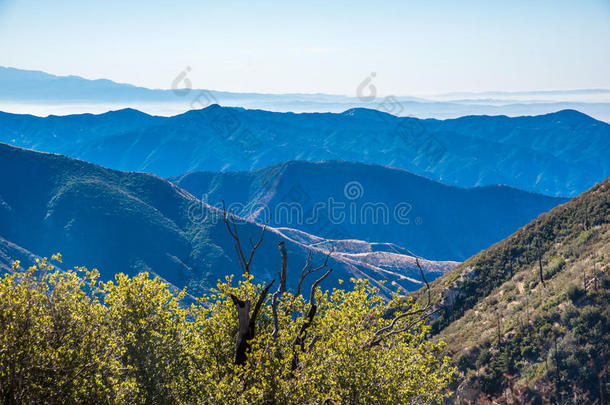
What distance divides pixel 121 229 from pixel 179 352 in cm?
15434

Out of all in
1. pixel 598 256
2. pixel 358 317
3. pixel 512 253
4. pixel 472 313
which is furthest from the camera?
pixel 512 253

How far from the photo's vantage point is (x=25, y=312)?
15469 millimetres

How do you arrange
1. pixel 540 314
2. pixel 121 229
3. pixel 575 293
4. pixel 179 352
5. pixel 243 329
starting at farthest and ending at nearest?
1. pixel 121 229
2. pixel 540 314
3. pixel 575 293
4. pixel 179 352
5. pixel 243 329

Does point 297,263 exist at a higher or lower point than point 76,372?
lower

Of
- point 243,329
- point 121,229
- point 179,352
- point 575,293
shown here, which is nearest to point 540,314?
point 575,293

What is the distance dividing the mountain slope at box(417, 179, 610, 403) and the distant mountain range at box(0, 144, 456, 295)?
87.3 metres

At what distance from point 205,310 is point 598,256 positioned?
52.4 m

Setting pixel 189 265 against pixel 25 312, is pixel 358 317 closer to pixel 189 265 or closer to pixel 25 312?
pixel 25 312

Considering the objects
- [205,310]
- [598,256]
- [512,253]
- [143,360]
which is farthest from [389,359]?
[512,253]

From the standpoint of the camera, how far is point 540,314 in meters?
51.7

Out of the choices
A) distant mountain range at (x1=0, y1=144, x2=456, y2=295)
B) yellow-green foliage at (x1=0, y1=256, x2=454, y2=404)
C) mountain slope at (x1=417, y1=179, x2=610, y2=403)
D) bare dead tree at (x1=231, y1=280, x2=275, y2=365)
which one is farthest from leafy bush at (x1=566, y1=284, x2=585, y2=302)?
distant mountain range at (x1=0, y1=144, x2=456, y2=295)

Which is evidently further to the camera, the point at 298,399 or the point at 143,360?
the point at 143,360

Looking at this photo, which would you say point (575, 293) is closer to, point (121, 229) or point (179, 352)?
point (179, 352)

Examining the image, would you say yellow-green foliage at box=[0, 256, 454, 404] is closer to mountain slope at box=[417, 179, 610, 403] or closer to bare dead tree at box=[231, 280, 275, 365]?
bare dead tree at box=[231, 280, 275, 365]
